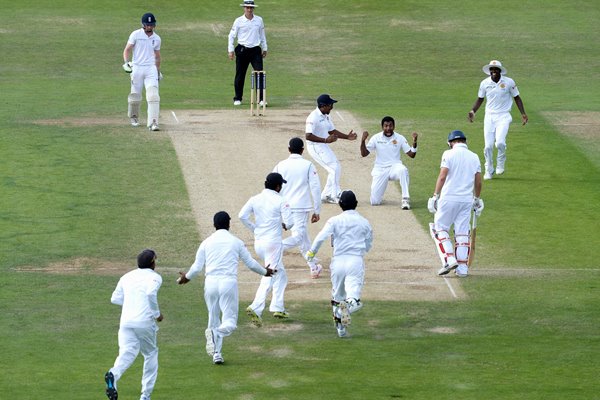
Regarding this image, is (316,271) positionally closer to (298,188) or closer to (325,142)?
(298,188)

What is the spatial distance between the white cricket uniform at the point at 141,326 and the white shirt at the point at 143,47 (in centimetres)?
1395

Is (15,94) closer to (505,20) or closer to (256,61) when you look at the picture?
(256,61)

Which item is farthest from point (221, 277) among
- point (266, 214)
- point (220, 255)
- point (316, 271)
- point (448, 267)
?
point (448, 267)

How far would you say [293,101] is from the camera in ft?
109

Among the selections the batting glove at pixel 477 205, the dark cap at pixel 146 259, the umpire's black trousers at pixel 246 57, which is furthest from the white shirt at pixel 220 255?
the umpire's black trousers at pixel 246 57

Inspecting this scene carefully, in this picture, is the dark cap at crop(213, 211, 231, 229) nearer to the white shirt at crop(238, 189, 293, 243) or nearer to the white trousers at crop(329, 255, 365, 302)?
the white shirt at crop(238, 189, 293, 243)

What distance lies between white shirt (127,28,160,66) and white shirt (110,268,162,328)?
13.9m

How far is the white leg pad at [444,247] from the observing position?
66.6 ft

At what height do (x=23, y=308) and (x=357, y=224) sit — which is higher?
(x=357, y=224)

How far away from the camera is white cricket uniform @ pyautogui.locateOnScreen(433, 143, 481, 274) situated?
67.4 ft

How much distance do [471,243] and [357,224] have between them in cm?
345

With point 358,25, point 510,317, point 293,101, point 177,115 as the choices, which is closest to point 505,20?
point 358,25

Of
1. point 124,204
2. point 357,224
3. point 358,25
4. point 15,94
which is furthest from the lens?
point 358,25

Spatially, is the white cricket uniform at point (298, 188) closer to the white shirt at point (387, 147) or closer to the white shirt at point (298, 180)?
the white shirt at point (298, 180)
